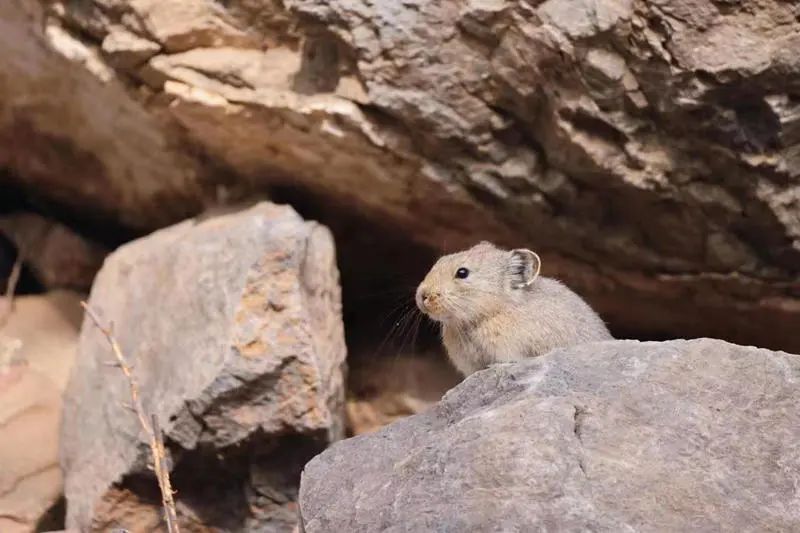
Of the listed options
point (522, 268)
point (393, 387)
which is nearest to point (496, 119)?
point (522, 268)

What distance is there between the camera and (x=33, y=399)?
246 inches

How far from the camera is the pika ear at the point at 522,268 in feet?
15.6

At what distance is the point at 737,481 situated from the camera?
3277mm

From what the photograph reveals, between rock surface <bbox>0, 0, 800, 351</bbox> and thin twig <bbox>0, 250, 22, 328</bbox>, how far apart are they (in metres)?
1.20

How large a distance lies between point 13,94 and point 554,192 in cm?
372

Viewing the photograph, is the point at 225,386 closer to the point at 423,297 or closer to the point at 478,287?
the point at 423,297

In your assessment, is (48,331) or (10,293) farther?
(10,293)

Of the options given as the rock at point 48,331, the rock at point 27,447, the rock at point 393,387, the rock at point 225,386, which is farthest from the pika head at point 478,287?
the rock at point 48,331

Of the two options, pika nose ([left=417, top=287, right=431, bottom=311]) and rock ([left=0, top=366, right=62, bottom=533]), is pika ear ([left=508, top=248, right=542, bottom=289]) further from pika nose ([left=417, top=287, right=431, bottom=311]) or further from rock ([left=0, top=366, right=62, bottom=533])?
rock ([left=0, top=366, right=62, bottom=533])

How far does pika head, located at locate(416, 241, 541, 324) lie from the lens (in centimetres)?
480

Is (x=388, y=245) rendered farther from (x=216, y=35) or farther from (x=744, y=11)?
(x=744, y=11)

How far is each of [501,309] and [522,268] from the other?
9.0 inches

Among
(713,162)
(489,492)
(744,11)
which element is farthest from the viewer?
(713,162)

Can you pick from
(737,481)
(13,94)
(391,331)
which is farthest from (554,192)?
(13,94)
